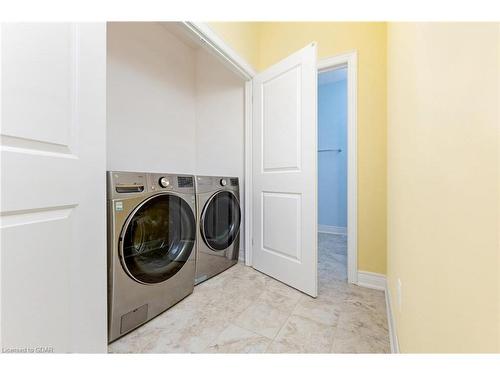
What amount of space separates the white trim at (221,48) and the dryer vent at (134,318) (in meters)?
1.62

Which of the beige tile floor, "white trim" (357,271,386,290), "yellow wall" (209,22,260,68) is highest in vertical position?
"yellow wall" (209,22,260,68)

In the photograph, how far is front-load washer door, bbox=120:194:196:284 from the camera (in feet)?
3.57

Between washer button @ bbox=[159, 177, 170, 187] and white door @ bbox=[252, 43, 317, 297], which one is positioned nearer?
washer button @ bbox=[159, 177, 170, 187]

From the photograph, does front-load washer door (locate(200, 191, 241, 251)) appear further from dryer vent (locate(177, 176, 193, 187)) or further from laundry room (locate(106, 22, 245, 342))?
dryer vent (locate(177, 176, 193, 187))

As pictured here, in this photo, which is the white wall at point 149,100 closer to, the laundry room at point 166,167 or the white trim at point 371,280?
the laundry room at point 166,167

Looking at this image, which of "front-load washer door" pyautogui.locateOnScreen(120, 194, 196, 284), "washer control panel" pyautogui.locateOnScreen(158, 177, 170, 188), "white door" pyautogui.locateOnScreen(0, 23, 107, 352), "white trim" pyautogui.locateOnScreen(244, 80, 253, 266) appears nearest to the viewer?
"white door" pyautogui.locateOnScreen(0, 23, 107, 352)

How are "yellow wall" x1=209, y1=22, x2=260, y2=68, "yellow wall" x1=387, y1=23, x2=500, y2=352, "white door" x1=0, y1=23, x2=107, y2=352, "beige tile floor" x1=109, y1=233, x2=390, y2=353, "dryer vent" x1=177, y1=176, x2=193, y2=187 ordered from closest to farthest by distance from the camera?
"yellow wall" x1=387, y1=23, x2=500, y2=352
"white door" x1=0, y1=23, x2=107, y2=352
"beige tile floor" x1=109, y1=233, x2=390, y2=353
"dryer vent" x1=177, y1=176, x2=193, y2=187
"yellow wall" x1=209, y1=22, x2=260, y2=68

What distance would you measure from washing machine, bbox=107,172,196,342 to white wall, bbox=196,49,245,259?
775 mm

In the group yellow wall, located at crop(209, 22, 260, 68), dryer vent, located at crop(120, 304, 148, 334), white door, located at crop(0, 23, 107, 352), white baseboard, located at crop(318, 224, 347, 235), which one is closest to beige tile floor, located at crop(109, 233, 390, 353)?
dryer vent, located at crop(120, 304, 148, 334)

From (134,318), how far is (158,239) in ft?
1.37

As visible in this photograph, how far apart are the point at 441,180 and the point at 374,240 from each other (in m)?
1.34

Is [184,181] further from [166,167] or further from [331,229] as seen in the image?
[331,229]
